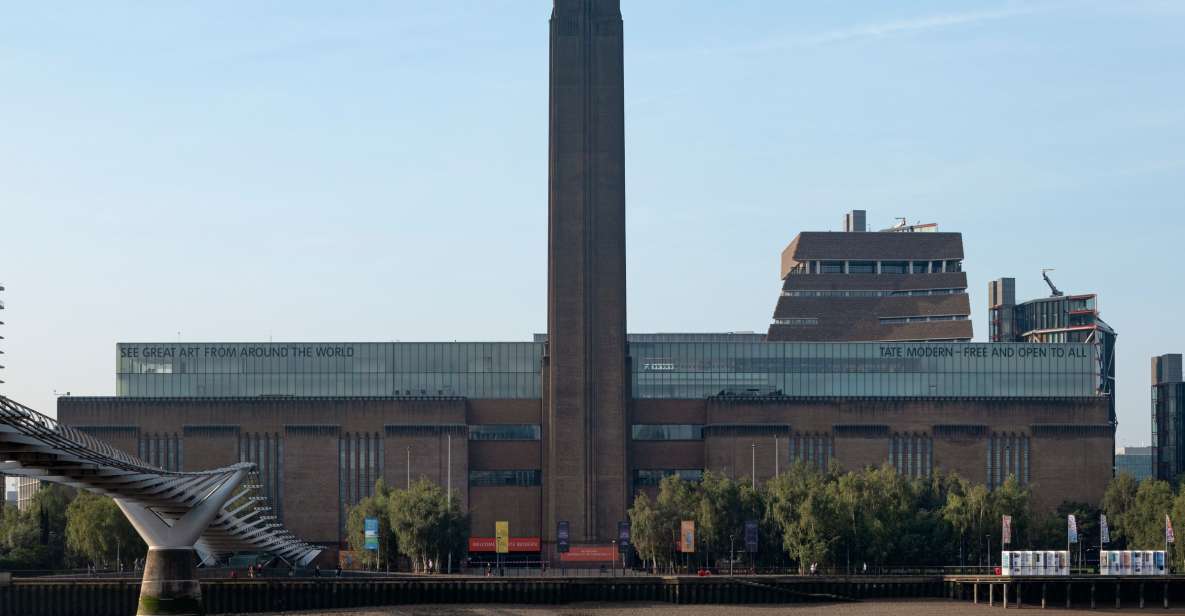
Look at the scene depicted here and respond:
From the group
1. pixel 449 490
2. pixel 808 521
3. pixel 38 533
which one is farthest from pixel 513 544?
pixel 38 533

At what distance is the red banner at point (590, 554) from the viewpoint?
551ft

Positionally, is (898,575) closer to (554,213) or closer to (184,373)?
(554,213)

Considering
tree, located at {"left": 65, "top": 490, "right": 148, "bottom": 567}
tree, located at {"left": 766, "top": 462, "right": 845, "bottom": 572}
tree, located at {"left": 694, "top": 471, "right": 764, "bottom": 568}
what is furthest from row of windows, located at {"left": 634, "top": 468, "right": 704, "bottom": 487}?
tree, located at {"left": 65, "top": 490, "right": 148, "bottom": 567}

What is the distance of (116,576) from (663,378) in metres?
64.3

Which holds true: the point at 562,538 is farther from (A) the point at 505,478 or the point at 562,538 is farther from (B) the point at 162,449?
(B) the point at 162,449

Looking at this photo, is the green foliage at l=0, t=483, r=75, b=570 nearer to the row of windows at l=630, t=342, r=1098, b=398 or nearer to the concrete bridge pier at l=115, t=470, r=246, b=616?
the concrete bridge pier at l=115, t=470, r=246, b=616

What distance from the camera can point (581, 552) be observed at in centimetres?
16862

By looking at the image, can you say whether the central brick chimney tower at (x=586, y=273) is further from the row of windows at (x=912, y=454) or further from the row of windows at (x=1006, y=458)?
the row of windows at (x=1006, y=458)

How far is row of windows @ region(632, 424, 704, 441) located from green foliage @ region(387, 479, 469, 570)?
25382mm

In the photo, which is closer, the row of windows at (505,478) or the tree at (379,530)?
the tree at (379,530)

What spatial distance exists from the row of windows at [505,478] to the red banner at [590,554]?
892 cm

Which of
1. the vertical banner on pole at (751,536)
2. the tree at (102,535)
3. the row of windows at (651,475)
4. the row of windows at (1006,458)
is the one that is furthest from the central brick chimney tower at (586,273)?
the tree at (102,535)

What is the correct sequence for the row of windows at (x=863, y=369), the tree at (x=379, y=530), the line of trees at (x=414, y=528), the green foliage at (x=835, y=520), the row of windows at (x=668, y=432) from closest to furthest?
the green foliage at (x=835, y=520)
the line of trees at (x=414, y=528)
the tree at (x=379, y=530)
the row of windows at (x=668, y=432)
the row of windows at (x=863, y=369)

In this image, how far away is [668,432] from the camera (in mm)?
179250
